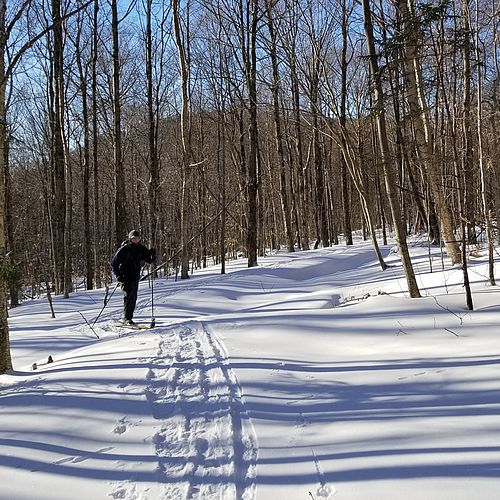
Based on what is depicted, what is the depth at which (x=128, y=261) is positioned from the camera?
9172 mm

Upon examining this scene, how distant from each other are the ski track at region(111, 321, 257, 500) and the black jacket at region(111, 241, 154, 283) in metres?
3.55

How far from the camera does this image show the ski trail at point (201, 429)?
2933 mm

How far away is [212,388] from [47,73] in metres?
18.8

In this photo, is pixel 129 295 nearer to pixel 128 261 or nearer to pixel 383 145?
pixel 128 261

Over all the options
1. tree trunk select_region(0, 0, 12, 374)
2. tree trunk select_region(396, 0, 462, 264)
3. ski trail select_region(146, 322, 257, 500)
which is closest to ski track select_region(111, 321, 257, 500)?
ski trail select_region(146, 322, 257, 500)

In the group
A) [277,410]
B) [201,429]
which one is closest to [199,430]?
[201,429]

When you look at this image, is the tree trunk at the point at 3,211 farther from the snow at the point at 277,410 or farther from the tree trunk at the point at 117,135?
the tree trunk at the point at 117,135

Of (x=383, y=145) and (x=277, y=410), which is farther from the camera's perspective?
(x=383, y=145)

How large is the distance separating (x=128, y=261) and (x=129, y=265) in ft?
0.28

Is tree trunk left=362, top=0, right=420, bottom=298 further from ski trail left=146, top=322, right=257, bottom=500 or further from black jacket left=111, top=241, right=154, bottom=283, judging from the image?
black jacket left=111, top=241, right=154, bottom=283

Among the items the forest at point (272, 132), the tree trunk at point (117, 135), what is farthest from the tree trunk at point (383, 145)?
the tree trunk at point (117, 135)

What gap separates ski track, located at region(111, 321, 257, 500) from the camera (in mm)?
2916

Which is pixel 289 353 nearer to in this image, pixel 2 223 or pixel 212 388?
pixel 212 388

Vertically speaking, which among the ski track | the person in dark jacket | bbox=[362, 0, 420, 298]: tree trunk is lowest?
the ski track
